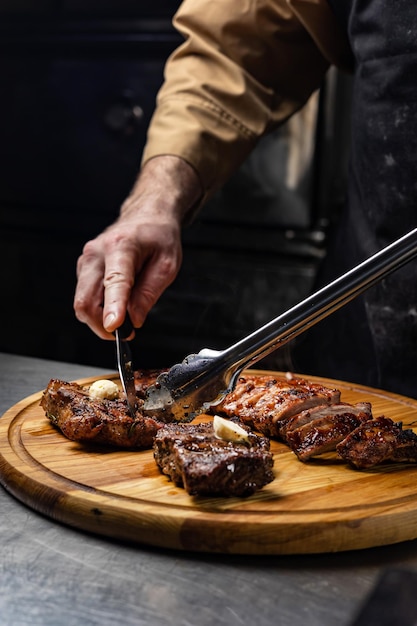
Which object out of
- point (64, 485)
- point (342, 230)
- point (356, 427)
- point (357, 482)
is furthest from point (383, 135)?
point (64, 485)

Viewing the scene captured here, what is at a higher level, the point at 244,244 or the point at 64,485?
the point at 64,485

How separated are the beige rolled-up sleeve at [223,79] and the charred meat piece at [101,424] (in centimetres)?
96

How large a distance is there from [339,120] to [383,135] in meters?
1.18

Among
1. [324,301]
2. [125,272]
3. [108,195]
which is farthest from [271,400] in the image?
[108,195]

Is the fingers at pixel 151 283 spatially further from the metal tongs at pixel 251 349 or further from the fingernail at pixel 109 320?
the metal tongs at pixel 251 349

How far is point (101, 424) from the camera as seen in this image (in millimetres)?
1562

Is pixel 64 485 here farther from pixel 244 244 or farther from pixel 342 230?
pixel 244 244

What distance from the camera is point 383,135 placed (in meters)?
2.12

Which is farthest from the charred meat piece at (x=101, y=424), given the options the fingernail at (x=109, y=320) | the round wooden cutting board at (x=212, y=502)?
the fingernail at (x=109, y=320)

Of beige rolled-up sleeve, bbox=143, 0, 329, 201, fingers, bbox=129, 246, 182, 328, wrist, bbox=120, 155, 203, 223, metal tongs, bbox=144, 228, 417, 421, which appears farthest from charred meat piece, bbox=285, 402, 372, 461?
beige rolled-up sleeve, bbox=143, 0, 329, 201

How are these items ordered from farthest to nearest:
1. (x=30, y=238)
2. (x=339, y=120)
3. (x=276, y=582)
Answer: (x=30, y=238) → (x=339, y=120) → (x=276, y=582)

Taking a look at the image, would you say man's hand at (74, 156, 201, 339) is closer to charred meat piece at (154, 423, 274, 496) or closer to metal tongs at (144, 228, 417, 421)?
metal tongs at (144, 228, 417, 421)

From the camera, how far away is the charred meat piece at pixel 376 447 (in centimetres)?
147

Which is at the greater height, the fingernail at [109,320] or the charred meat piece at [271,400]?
the fingernail at [109,320]
